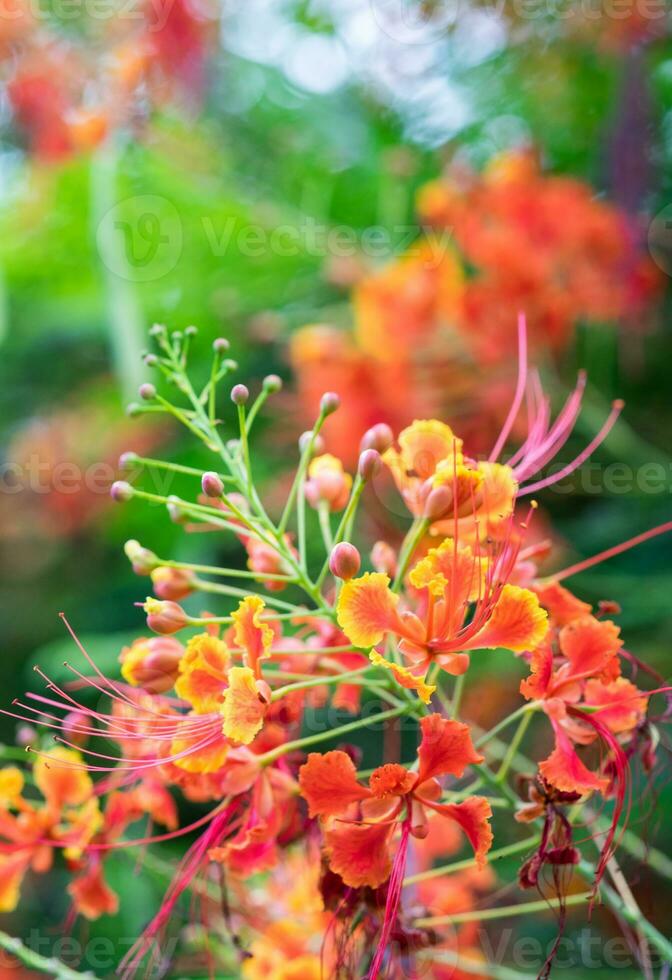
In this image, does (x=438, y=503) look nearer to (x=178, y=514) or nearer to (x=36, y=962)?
(x=178, y=514)

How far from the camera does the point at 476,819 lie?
21.8 inches

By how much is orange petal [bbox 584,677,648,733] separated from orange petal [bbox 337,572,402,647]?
143mm

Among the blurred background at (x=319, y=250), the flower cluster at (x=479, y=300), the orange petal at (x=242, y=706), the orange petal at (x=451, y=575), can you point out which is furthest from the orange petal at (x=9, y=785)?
the flower cluster at (x=479, y=300)

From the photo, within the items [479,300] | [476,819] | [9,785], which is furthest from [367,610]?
[479,300]

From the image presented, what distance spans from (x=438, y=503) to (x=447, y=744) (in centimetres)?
16

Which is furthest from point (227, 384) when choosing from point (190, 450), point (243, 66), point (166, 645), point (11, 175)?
point (166, 645)

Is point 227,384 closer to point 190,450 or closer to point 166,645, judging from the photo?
point 190,450

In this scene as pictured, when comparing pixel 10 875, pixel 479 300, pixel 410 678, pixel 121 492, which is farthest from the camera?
pixel 479 300

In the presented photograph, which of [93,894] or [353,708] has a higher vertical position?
[353,708]

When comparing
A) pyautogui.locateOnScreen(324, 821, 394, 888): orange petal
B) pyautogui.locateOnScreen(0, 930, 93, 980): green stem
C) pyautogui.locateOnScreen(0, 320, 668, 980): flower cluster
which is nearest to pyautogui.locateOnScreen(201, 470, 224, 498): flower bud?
pyautogui.locateOnScreen(0, 320, 668, 980): flower cluster

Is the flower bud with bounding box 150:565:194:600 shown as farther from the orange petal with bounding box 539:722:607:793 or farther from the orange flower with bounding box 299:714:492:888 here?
the orange petal with bounding box 539:722:607:793

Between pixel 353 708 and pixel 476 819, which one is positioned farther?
pixel 353 708

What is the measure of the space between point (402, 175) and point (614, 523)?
0.77 m

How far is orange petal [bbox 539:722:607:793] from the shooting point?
552 millimetres
